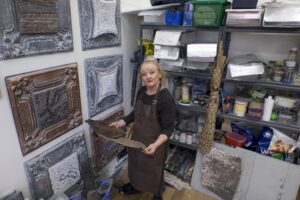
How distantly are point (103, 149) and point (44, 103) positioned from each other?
769 millimetres

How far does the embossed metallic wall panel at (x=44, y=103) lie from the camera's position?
1.14 m

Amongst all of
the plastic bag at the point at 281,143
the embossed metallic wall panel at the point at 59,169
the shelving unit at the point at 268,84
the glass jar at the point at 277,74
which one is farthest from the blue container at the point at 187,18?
the embossed metallic wall panel at the point at 59,169

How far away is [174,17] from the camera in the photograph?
5.51 ft

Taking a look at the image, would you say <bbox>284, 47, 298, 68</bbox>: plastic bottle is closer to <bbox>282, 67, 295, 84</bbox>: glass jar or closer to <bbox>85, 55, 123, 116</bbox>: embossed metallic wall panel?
<bbox>282, 67, 295, 84</bbox>: glass jar

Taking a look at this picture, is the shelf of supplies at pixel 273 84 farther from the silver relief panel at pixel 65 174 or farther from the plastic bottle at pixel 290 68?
the silver relief panel at pixel 65 174

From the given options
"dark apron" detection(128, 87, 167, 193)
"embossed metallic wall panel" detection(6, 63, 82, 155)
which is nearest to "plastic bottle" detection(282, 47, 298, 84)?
"dark apron" detection(128, 87, 167, 193)

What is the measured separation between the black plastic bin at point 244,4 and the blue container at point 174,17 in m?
0.41

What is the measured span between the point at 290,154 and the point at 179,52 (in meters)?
1.18

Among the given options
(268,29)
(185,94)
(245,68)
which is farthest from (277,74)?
(185,94)

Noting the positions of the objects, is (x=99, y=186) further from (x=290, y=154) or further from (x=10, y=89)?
(x=290, y=154)

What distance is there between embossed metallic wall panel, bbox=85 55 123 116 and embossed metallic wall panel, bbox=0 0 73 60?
292 millimetres

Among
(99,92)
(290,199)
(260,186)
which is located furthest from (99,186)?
(290,199)

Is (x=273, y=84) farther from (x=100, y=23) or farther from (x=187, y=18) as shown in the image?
(x=100, y=23)

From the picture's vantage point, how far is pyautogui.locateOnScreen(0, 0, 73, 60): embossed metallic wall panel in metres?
1.02
